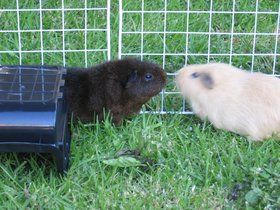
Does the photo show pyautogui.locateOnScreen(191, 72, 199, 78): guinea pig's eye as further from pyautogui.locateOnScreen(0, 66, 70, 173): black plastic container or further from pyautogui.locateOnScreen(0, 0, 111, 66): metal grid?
pyautogui.locateOnScreen(0, 66, 70, 173): black plastic container

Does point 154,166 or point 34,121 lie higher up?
point 34,121

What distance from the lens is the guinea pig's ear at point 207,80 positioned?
3.36 metres

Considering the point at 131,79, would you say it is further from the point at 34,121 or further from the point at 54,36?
the point at 54,36

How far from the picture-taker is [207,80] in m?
3.37

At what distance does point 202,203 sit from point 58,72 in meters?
0.91

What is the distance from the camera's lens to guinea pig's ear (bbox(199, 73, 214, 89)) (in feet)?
11.0

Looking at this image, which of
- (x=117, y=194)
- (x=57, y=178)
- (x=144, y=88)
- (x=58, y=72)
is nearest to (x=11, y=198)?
(x=57, y=178)

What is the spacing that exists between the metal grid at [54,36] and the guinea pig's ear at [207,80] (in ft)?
2.05

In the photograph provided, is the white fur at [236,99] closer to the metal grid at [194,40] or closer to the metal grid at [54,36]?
the metal grid at [194,40]

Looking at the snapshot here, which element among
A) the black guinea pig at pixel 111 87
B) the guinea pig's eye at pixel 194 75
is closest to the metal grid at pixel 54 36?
the black guinea pig at pixel 111 87

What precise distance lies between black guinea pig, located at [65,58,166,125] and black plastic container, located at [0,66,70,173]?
0.30 m

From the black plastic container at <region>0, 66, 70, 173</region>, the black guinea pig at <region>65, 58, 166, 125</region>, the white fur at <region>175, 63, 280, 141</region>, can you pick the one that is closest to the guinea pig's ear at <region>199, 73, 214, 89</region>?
the white fur at <region>175, 63, 280, 141</region>

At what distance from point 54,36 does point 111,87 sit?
1.04m

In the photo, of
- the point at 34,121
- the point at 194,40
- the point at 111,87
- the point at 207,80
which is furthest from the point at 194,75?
the point at 34,121
